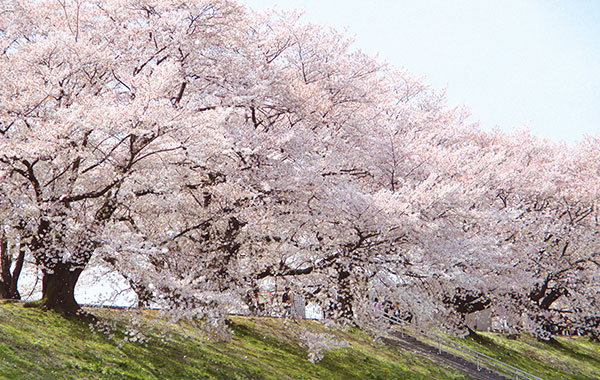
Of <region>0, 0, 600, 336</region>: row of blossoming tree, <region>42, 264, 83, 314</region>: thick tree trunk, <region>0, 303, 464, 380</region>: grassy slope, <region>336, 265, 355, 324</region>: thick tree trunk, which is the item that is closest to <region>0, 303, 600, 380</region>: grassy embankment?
<region>0, 303, 464, 380</region>: grassy slope

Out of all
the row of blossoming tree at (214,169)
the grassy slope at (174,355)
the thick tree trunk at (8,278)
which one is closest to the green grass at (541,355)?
the row of blossoming tree at (214,169)

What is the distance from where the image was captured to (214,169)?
17.0 meters

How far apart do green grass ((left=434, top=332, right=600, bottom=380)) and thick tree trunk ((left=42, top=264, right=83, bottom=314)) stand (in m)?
19.5

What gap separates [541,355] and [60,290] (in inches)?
1017

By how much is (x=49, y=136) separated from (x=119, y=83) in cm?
602

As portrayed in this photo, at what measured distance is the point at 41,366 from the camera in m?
12.6

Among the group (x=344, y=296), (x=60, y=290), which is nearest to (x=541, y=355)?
(x=344, y=296)

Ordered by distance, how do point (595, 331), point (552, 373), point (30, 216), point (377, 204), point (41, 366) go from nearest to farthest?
point (41, 366) < point (30, 216) < point (377, 204) < point (552, 373) < point (595, 331)

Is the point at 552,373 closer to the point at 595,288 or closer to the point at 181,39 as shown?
the point at 595,288

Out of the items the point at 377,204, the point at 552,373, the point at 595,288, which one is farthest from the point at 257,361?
the point at 595,288

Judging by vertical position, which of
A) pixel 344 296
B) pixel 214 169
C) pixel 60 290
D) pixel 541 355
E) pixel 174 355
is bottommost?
pixel 541 355

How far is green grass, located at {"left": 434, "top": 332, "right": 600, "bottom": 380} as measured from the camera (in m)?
28.5

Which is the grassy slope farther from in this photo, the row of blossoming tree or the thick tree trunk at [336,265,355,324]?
the thick tree trunk at [336,265,355,324]

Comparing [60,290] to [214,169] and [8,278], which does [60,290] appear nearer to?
[8,278]
